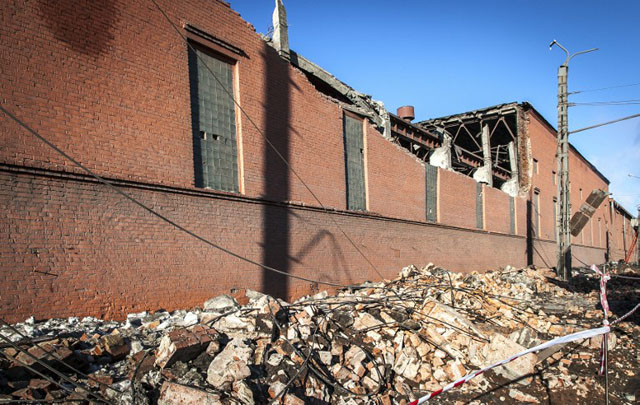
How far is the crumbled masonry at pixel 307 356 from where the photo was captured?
4.35m

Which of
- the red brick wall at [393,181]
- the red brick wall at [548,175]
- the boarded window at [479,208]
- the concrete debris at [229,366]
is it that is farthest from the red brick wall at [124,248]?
the red brick wall at [548,175]

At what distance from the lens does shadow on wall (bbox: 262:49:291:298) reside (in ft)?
29.8

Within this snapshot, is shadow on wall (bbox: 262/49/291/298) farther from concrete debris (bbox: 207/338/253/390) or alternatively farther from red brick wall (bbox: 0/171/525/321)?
concrete debris (bbox: 207/338/253/390)

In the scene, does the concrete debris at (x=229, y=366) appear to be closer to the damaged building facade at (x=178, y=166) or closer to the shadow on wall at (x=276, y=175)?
the damaged building facade at (x=178, y=166)

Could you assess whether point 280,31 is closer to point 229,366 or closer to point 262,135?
point 262,135

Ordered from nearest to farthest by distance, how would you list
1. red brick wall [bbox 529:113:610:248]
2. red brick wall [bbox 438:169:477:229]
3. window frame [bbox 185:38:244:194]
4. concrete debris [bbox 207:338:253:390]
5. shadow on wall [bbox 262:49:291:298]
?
concrete debris [bbox 207:338:253:390]
window frame [bbox 185:38:244:194]
shadow on wall [bbox 262:49:291:298]
red brick wall [bbox 438:169:477:229]
red brick wall [bbox 529:113:610:248]

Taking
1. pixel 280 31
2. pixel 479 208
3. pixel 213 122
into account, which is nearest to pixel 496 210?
pixel 479 208

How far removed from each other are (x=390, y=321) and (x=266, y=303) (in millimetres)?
2311

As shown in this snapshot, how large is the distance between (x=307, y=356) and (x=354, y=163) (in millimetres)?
7724

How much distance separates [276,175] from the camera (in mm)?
9562

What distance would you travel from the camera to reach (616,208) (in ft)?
160

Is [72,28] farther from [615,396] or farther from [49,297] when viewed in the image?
[615,396]

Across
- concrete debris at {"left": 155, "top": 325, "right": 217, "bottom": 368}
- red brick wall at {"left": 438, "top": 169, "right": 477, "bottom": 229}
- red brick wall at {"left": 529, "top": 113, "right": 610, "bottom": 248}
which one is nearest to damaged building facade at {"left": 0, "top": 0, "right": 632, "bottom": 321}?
concrete debris at {"left": 155, "top": 325, "right": 217, "bottom": 368}

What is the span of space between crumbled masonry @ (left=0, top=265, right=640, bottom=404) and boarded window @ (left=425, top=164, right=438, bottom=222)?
7577 millimetres
